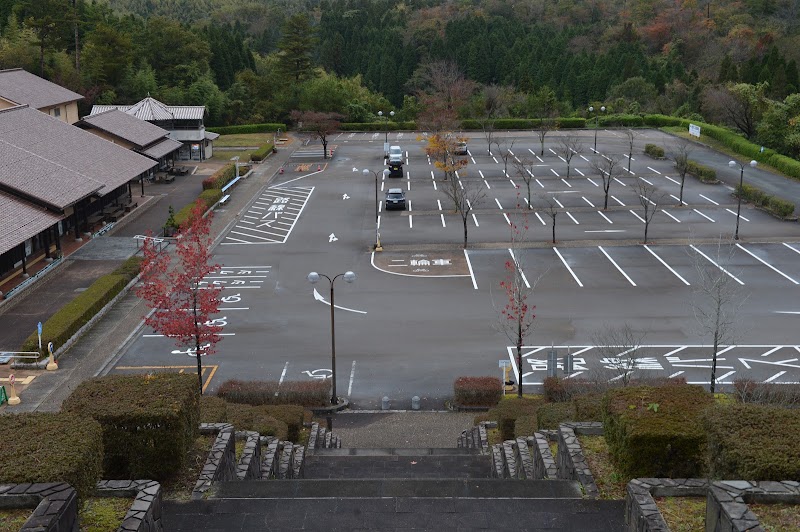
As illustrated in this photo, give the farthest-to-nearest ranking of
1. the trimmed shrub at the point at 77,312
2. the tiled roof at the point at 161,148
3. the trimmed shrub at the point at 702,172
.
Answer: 1. the tiled roof at the point at 161,148
2. the trimmed shrub at the point at 702,172
3. the trimmed shrub at the point at 77,312

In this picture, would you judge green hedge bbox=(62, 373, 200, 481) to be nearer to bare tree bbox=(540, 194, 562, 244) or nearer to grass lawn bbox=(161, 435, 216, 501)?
grass lawn bbox=(161, 435, 216, 501)

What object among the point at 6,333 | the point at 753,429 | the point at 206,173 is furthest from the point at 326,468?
the point at 206,173

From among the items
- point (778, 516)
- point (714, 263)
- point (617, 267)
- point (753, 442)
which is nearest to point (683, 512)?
point (753, 442)

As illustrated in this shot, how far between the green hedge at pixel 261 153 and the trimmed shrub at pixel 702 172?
109ft

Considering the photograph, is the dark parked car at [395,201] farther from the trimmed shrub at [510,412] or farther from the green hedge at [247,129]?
the green hedge at [247,129]

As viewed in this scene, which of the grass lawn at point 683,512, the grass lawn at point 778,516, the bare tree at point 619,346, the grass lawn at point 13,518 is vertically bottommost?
the bare tree at point 619,346

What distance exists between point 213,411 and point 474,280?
63.2ft

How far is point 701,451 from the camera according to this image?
580 inches

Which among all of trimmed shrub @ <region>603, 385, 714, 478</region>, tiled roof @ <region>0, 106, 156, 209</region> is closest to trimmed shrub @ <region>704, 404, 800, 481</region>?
trimmed shrub @ <region>603, 385, 714, 478</region>

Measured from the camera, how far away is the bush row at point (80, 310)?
102 ft

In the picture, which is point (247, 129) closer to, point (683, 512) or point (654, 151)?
point (654, 151)

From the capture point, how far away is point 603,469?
53.4ft

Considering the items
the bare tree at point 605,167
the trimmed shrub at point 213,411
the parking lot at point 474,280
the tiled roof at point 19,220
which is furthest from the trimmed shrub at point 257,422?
the bare tree at point 605,167

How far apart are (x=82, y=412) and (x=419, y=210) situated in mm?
39623
